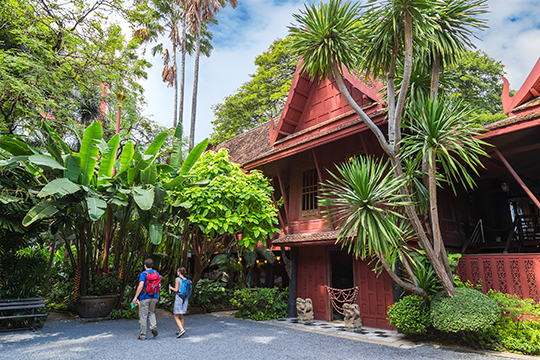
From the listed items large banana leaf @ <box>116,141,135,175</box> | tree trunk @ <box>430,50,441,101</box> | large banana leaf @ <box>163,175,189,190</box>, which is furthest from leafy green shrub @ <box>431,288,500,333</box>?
large banana leaf @ <box>116,141,135,175</box>

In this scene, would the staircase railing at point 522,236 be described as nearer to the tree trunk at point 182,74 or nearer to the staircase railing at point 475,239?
the staircase railing at point 475,239

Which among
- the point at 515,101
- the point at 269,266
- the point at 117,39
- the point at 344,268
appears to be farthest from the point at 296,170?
the point at 117,39

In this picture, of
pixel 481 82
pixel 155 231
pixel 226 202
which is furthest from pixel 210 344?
pixel 481 82

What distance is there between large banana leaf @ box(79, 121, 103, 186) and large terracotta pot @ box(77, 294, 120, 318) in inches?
145

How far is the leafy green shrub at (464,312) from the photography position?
579 cm

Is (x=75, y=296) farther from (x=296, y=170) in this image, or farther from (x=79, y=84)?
(x=296, y=170)

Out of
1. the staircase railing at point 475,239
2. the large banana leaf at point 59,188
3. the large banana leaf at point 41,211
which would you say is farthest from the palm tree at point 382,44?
the large banana leaf at point 41,211

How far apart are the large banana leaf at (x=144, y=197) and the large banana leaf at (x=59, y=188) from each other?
120 centimetres

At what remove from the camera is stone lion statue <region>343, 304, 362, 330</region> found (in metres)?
8.53

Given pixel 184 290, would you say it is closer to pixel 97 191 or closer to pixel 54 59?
pixel 97 191

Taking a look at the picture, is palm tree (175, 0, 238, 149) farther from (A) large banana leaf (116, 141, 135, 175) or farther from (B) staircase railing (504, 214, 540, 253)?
(B) staircase railing (504, 214, 540, 253)

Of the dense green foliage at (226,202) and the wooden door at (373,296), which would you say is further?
the wooden door at (373,296)

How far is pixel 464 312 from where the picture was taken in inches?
234

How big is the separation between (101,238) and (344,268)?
9526 millimetres
